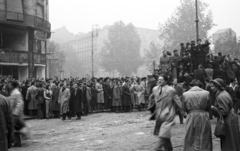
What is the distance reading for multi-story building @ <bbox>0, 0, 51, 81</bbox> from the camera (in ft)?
99.5

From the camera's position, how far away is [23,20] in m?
31.3

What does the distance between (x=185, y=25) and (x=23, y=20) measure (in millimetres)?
30913

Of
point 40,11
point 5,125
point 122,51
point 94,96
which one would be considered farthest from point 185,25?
point 5,125

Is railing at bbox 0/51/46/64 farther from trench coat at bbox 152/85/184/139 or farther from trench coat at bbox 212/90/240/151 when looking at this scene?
trench coat at bbox 212/90/240/151

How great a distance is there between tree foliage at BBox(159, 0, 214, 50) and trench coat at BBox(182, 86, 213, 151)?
4563cm

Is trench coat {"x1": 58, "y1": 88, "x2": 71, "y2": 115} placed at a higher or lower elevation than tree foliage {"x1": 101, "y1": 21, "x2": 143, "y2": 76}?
lower

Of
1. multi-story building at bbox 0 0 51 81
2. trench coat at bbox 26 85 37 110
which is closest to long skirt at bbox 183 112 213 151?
trench coat at bbox 26 85 37 110

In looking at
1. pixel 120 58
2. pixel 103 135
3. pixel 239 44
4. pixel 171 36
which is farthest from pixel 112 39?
pixel 103 135

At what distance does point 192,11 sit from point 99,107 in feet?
128

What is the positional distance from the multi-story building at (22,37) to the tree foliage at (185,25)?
25395 millimetres

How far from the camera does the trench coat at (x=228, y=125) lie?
623 cm

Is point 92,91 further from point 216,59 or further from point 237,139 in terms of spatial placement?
point 237,139

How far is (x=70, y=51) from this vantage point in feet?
296

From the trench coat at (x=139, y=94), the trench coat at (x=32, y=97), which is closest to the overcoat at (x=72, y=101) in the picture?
the trench coat at (x=32, y=97)
